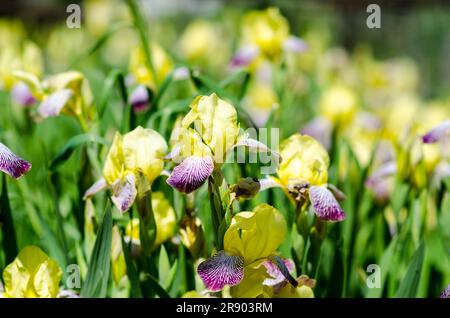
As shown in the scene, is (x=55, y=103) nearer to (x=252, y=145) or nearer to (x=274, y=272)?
(x=252, y=145)

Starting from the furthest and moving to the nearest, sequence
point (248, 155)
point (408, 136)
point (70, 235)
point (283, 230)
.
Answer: point (408, 136) < point (70, 235) < point (248, 155) < point (283, 230)

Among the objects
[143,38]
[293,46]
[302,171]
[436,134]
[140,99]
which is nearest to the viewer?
[302,171]

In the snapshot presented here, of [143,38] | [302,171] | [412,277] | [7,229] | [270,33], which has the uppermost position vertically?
[270,33]

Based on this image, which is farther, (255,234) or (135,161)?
(135,161)

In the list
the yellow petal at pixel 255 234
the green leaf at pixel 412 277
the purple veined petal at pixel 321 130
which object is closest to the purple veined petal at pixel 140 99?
the yellow petal at pixel 255 234

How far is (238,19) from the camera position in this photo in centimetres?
540

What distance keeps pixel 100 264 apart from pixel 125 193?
14cm

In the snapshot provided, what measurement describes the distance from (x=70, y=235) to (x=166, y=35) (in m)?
3.92

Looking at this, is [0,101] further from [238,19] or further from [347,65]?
[238,19]

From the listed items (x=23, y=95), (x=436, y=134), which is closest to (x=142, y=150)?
(x=436, y=134)

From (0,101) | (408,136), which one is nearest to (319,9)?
(0,101)

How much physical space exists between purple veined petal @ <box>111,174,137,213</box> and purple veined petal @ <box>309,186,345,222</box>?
33 centimetres

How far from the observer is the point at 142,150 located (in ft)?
4.70

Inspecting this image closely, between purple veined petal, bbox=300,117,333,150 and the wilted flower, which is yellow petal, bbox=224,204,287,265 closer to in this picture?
the wilted flower
